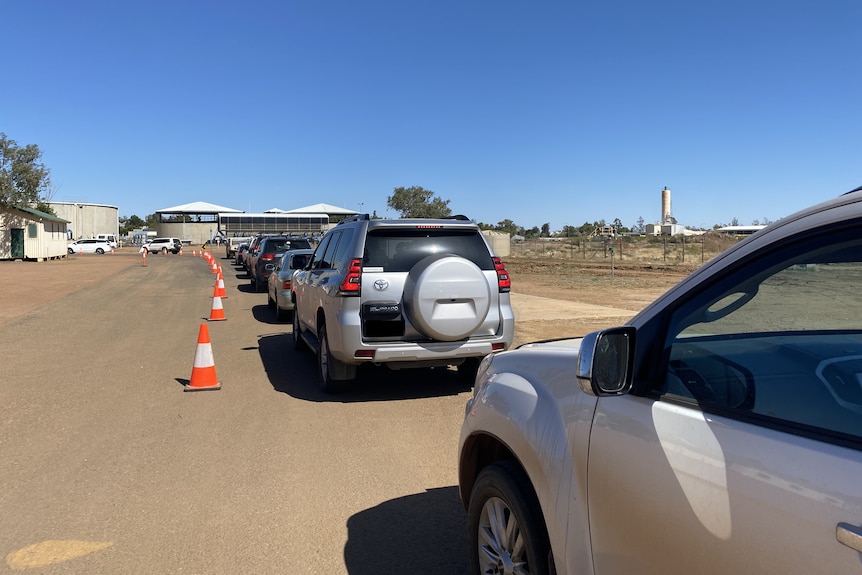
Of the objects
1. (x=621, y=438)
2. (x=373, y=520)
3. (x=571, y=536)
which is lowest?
(x=373, y=520)

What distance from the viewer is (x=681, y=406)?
2.12 m

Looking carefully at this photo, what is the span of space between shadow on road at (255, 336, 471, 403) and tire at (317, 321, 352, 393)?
0.29 ft

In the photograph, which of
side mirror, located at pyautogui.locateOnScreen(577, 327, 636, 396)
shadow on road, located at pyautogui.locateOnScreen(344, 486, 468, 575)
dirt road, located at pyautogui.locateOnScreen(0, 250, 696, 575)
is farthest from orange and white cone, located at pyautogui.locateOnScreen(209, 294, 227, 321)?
side mirror, located at pyautogui.locateOnScreen(577, 327, 636, 396)

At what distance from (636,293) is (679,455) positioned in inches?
830

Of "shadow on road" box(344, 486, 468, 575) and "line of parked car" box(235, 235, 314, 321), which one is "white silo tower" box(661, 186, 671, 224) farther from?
"shadow on road" box(344, 486, 468, 575)

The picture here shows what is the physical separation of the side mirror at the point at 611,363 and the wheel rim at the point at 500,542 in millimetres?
896

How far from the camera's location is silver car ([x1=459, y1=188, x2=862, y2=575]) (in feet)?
5.51

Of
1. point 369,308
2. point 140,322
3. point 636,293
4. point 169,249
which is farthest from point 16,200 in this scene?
point 369,308

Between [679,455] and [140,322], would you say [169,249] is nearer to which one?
[140,322]

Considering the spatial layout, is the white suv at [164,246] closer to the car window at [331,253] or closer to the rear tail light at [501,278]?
the car window at [331,253]

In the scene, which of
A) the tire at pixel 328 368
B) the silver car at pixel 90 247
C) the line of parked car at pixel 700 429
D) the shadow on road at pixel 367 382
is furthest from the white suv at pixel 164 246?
the line of parked car at pixel 700 429

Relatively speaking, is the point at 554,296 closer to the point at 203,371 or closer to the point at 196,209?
the point at 203,371

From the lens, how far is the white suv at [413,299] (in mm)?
6934

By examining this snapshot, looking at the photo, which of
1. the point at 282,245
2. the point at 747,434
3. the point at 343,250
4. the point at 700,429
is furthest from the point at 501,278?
the point at 282,245
